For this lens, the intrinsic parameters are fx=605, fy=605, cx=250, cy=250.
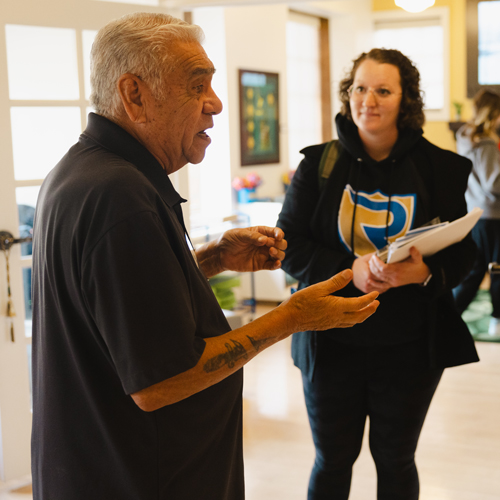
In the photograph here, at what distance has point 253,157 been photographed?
5602 millimetres

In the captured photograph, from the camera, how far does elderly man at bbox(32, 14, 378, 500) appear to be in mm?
875

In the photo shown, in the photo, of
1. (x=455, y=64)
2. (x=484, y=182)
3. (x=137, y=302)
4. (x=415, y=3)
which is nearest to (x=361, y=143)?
(x=137, y=302)

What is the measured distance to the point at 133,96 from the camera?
100cm

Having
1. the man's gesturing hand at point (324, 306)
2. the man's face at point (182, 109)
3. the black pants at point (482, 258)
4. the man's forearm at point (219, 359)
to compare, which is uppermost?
the man's face at point (182, 109)

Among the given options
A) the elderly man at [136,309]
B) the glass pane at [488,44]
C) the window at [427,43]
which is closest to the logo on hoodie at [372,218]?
the elderly man at [136,309]

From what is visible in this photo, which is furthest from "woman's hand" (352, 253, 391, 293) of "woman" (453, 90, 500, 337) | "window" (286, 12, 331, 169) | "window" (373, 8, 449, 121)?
"window" (373, 8, 449, 121)

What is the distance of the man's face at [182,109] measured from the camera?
1013 millimetres

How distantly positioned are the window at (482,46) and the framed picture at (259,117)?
9.53 feet

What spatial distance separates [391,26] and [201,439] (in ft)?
24.9

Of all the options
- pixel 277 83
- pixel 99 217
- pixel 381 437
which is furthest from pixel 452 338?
pixel 277 83

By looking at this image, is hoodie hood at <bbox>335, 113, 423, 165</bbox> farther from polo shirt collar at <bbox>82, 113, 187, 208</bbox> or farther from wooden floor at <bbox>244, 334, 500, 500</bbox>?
wooden floor at <bbox>244, 334, 500, 500</bbox>

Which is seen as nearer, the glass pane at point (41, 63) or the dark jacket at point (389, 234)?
the dark jacket at point (389, 234)

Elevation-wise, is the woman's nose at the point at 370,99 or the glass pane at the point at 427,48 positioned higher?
the glass pane at the point at 427,48

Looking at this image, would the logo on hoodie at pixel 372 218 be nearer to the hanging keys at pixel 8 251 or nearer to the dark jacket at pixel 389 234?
the dark jacket at pixel 389 234
